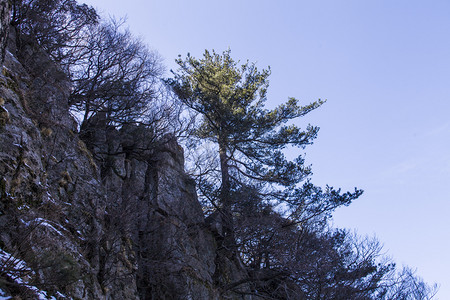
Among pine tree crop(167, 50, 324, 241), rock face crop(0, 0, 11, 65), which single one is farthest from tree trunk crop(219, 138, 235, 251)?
rock face crop(0, 0, 11, 65)

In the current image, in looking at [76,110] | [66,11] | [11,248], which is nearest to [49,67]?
[76,110]

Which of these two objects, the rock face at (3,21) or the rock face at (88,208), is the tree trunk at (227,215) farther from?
the rock face at (3,21)

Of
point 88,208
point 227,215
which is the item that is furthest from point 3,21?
point 227,215

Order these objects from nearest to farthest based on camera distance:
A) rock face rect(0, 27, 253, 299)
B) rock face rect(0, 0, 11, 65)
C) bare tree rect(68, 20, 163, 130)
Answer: rock face rect(0, 0, 11, 65)
rock face rect(0, 27, 253, 299)
bare tree rect(68, 20, 163, 130)

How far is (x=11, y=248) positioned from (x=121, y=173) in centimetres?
626

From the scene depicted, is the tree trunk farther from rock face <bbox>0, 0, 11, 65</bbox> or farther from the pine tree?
rock face <bbox>0, 0, 11, 65</bbox>

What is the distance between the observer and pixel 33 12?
11.1 m

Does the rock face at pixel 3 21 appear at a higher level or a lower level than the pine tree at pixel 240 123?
lower

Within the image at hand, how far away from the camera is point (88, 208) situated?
8.26 m

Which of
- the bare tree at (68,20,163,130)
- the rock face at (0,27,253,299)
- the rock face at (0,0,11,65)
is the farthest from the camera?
the bare tree at (68,20,163,130)

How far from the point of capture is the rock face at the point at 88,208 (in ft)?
18.9

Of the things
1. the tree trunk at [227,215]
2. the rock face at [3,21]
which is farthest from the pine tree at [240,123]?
the rock face at [3,21]

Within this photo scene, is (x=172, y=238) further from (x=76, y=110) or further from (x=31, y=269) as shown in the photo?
(x=31, y=269)

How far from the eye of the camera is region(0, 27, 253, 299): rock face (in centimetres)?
577
